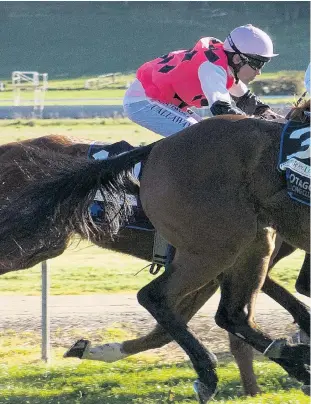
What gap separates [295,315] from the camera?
5574mm

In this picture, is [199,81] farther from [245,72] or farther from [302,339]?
[302,339]

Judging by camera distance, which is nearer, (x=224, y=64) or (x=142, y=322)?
(x=224, y=64)

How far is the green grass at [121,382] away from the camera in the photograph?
5199mm

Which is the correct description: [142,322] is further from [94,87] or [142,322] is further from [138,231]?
[94,87]

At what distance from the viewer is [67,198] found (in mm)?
5188

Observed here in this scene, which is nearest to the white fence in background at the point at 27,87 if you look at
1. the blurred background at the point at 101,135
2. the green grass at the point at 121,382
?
the blurred background at the point at 101,135

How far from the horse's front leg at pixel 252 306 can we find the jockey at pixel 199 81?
837mm

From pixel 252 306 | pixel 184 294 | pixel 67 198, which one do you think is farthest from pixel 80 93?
pixel 184 294

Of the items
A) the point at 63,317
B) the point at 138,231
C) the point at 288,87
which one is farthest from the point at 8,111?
the point at 138,231

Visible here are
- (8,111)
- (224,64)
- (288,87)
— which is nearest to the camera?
(224,64)

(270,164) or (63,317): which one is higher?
(270,164)

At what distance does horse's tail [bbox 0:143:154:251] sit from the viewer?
5.18 m

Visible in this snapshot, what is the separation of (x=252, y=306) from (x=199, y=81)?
1598mm

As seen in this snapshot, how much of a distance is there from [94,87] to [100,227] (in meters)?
35.2
